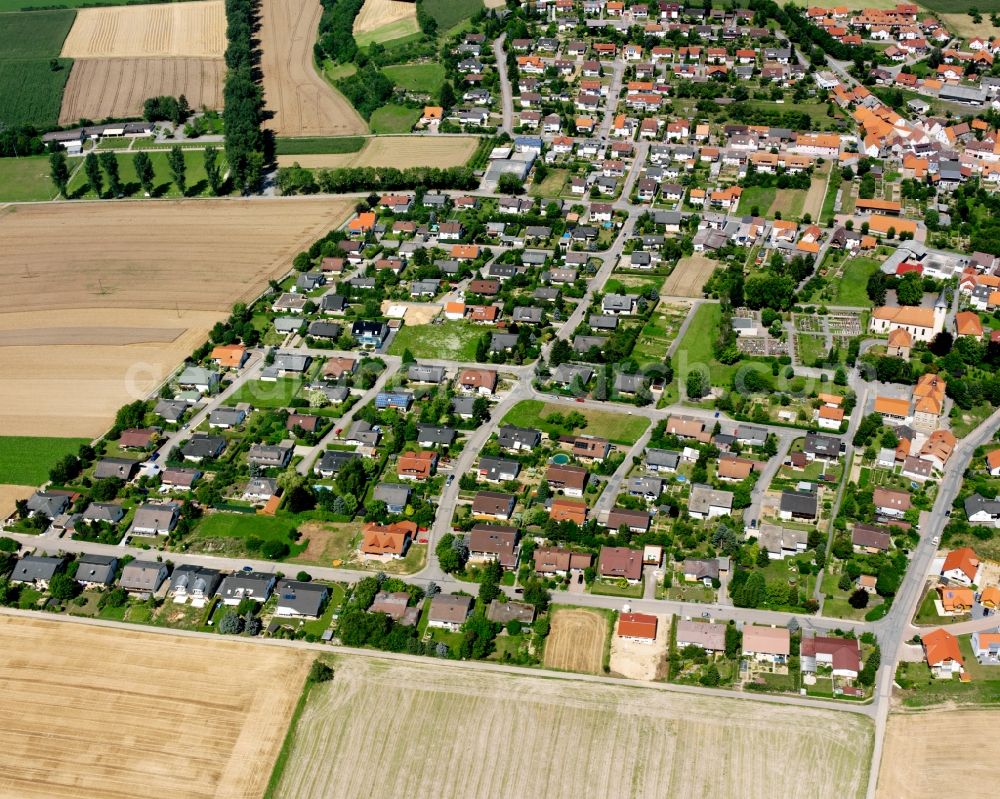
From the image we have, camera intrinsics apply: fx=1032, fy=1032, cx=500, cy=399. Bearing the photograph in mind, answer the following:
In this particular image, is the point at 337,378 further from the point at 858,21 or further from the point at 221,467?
the point at 858,21

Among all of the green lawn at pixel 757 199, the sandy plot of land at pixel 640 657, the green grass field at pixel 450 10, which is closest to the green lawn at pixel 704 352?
the green lawn at pixel 757 199

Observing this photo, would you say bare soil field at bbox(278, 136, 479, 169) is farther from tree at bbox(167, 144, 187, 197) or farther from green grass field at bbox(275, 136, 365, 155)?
tree at bbox(167, 144, 187, 197)

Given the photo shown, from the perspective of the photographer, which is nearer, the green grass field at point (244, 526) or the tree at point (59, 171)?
the green grass field at point (244, 526)

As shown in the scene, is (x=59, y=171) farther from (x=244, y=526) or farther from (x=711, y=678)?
(x=711, y=678)

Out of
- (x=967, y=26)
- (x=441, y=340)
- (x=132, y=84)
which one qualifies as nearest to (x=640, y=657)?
(x=441, y=340)

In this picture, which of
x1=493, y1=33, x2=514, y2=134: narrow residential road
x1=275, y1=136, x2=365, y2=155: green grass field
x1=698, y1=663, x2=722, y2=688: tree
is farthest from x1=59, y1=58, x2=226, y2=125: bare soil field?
x1=698, y1=663, x2=722, y2=688: tree

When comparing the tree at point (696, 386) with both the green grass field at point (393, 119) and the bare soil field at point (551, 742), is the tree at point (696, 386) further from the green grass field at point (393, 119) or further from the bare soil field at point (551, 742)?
the green grass field at point (393, 119)
